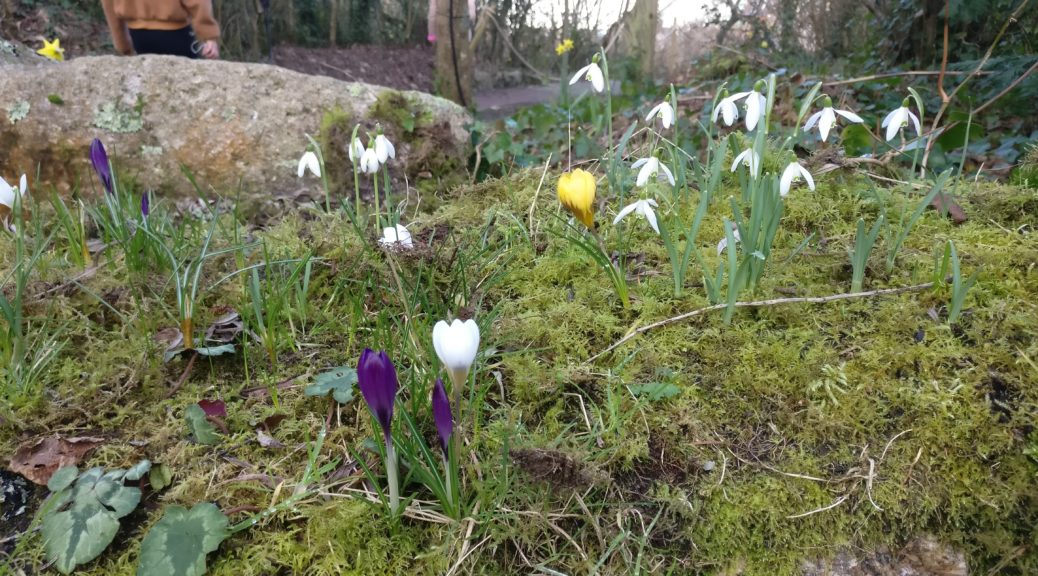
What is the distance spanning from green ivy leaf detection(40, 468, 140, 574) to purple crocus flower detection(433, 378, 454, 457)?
0.63 metres

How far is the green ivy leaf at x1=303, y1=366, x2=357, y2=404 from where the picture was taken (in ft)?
4.60

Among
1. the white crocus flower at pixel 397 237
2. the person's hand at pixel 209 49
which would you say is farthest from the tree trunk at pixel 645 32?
the white crocus flower at pixel 397 237

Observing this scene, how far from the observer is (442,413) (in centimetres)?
100

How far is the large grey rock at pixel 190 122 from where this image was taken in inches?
125

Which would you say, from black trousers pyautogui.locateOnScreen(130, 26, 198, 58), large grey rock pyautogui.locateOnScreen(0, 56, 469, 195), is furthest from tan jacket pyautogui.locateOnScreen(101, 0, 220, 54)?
large grey rock pyautogui.locateOnScreen(0, 56, 469, 195)

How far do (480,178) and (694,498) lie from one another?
2.71m

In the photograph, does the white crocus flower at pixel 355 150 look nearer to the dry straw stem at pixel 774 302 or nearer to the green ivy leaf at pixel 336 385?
the green ivy leaf at pixel 336 385

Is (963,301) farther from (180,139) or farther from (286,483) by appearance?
(180,139)

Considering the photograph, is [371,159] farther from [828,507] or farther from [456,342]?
[828,507]

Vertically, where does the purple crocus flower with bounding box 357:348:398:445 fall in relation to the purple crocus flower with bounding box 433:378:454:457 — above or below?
above

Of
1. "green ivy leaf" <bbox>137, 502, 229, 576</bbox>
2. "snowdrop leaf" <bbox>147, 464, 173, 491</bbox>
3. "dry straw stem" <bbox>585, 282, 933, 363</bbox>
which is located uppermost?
"dry straw stem" <bbox>585, 282, 933, 363</bbox>

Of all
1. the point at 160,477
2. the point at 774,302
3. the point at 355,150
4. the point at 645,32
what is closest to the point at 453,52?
the point at 355,150

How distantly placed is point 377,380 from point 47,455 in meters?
0.86

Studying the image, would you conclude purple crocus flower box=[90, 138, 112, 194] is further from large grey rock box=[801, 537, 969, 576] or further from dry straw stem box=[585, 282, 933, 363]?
large grey rock box=[801, 537, 969, 576]
